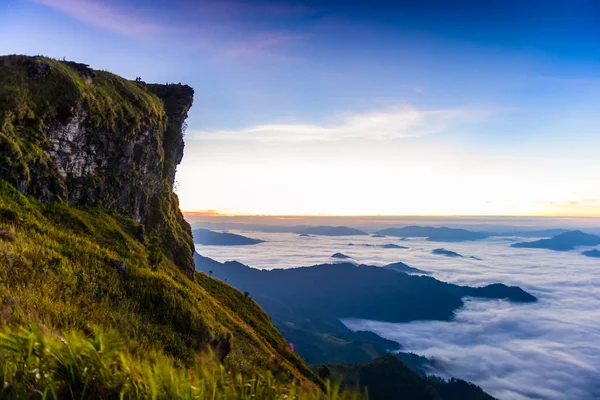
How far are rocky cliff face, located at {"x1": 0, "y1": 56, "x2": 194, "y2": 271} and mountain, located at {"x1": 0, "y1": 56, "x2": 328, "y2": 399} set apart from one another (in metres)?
0.09

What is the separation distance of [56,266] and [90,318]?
3.96m

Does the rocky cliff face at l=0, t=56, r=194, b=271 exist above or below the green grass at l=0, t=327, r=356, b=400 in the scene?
above

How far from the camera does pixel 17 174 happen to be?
18172 millimetres

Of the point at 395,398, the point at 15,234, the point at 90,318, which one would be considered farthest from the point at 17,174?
the point at 395,398

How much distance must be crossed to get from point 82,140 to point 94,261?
14272 mm

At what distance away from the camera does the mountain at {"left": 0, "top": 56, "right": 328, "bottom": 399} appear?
2.86 m

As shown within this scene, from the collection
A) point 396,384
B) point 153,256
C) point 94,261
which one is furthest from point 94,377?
point 396,384

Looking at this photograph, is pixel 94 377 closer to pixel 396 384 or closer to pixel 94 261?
pixel 94 261

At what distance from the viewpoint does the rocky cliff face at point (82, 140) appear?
1973 cm

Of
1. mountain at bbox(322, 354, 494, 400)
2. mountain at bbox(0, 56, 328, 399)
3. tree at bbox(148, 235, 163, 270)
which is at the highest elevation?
mountain at bbox(0, 56, 328, 399)

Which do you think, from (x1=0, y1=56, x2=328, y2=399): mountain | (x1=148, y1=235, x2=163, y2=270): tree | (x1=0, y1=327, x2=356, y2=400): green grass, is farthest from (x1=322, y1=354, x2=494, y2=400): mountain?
(x1=0, y1=327, x2=356, y2=400): green grass

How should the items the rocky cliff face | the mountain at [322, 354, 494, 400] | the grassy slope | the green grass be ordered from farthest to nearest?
the mountain at [322, 354, 494, 400] < the rocky cliff face < the grassy slope < the green grass

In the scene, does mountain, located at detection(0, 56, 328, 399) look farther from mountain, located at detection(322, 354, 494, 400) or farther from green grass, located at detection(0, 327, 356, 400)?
mountain, located at detection(322, 354, 494, 400)

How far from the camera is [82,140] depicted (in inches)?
992
